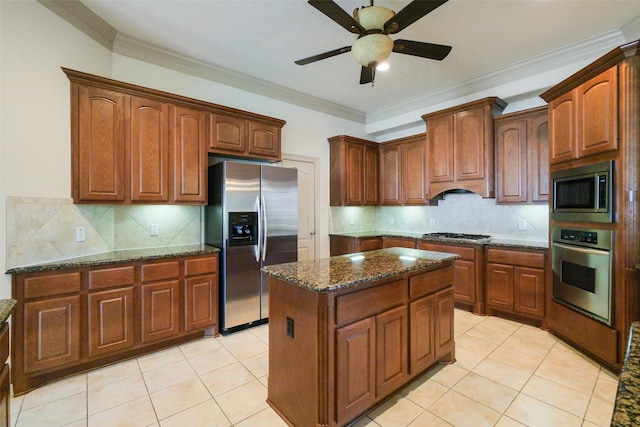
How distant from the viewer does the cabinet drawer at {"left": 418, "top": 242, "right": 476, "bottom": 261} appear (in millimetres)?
3699

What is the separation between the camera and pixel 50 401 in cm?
208

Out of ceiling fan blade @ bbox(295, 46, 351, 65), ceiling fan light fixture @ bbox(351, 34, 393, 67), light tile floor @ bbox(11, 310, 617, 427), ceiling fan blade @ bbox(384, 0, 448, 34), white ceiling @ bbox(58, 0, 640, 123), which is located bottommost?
light tile floor @ bbox(11, 310, 617, 427)

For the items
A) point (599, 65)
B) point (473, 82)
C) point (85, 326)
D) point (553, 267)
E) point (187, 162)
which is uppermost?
point (473, 82)

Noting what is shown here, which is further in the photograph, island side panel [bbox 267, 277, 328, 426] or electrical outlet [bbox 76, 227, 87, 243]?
electrical outlet [bbox 76, 227, 87, 243]

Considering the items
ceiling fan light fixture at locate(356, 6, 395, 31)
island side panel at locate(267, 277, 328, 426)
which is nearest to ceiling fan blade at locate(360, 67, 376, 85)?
ceiling fan light fixture at locate(356, 6, 395, 31)

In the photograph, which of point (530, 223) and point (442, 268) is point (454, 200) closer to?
point (530, 223)

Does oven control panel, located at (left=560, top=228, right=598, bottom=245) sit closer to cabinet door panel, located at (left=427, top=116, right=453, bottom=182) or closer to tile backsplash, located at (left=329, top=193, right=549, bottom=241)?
tile backsplash, located at (left=329, top=193, right=549, bottom=241)

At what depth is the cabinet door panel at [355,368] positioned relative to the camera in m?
1.69

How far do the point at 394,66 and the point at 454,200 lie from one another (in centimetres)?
222

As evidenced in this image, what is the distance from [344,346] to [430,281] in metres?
0.98

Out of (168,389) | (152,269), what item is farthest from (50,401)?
(152,269)

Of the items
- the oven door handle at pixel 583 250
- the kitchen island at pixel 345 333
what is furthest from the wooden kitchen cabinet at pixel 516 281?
the kitchen island at pixel 345 333

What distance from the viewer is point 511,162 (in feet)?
11.9

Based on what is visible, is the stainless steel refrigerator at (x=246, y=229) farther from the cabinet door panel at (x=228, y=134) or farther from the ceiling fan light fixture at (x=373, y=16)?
the ceiling fan light fixture at (x=373, y=16)
